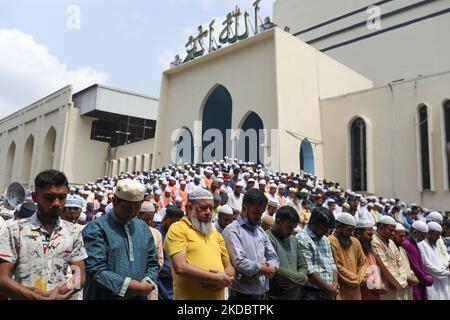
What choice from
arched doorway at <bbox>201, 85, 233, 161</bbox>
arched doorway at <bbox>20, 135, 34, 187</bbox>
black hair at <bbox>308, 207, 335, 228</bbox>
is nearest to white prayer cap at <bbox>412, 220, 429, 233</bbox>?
black hair at <bbox>308, 207, 335, 228</bbox>

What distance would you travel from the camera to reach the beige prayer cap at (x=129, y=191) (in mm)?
2521

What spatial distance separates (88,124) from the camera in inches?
1048

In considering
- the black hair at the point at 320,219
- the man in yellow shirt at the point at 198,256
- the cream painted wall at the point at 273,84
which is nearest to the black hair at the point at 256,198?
the man in yellow shirt at the point at 198,256

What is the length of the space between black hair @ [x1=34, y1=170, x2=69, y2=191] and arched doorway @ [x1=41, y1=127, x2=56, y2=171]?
2732cm

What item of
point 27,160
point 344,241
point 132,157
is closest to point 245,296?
point 344,241

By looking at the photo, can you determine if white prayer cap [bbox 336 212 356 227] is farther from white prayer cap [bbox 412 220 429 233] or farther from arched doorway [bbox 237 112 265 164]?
arched doorway [bbox 237 112 265 164]

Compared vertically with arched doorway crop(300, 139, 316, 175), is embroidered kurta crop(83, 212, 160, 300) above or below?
below

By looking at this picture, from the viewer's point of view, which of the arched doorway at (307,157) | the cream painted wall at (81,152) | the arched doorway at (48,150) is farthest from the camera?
the arched doorway at (48,150)

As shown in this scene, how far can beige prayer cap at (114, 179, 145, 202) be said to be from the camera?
2.52m

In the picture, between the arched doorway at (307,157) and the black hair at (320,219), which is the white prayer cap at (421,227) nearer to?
the black hair at (320,219)

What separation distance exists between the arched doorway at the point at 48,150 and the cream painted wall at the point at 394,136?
62.9ft

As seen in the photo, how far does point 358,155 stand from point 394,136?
165cm

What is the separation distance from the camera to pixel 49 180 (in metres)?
2.25
